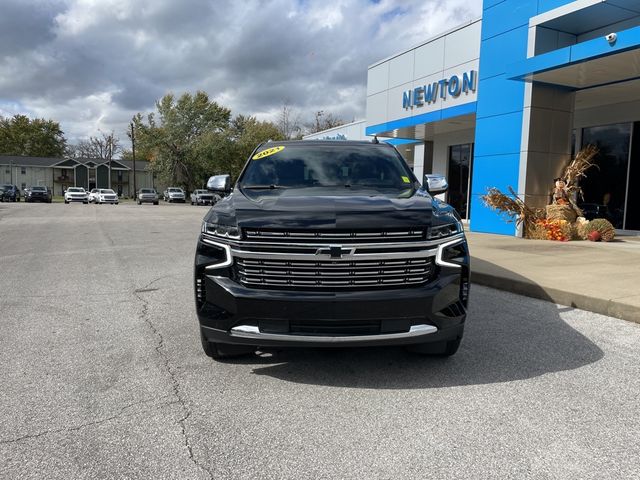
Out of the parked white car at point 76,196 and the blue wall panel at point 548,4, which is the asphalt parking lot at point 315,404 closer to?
the blue wall panel at point 548,4

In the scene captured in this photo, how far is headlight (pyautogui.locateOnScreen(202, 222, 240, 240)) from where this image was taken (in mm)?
3664

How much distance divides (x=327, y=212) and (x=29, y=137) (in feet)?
378

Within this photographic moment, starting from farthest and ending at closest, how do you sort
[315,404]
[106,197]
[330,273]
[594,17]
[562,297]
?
[106,197] → [594,17] → [562,297] → [330,273] → [315,404]

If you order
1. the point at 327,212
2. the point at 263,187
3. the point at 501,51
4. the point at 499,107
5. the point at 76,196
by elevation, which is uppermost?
the point at 501,51

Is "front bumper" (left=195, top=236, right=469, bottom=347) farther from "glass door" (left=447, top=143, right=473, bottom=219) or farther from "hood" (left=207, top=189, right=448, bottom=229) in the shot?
"glass door" (left=447, top=143, right=473, bottom=219)

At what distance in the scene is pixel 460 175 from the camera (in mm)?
20688

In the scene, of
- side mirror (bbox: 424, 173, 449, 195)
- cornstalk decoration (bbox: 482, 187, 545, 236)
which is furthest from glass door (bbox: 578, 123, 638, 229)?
side mirror (bbox: 424, 173, 449, 195)

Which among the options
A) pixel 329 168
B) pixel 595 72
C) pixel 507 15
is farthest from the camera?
pixel 507 15

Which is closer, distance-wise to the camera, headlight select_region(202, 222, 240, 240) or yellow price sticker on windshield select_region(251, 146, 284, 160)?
headlight select_region(202, 222, 240, 240)

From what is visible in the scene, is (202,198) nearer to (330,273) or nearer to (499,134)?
(499,134)

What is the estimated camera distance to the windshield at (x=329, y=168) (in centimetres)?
500

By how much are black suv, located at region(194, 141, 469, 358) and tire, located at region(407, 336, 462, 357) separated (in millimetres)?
335

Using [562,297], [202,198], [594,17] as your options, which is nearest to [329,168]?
[562,297]

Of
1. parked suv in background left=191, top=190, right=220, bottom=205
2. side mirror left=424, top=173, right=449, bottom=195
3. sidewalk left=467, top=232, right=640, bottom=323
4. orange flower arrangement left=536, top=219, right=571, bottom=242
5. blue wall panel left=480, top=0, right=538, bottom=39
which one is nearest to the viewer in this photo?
side mirror left=424, top=173, right=449, bottom=195
